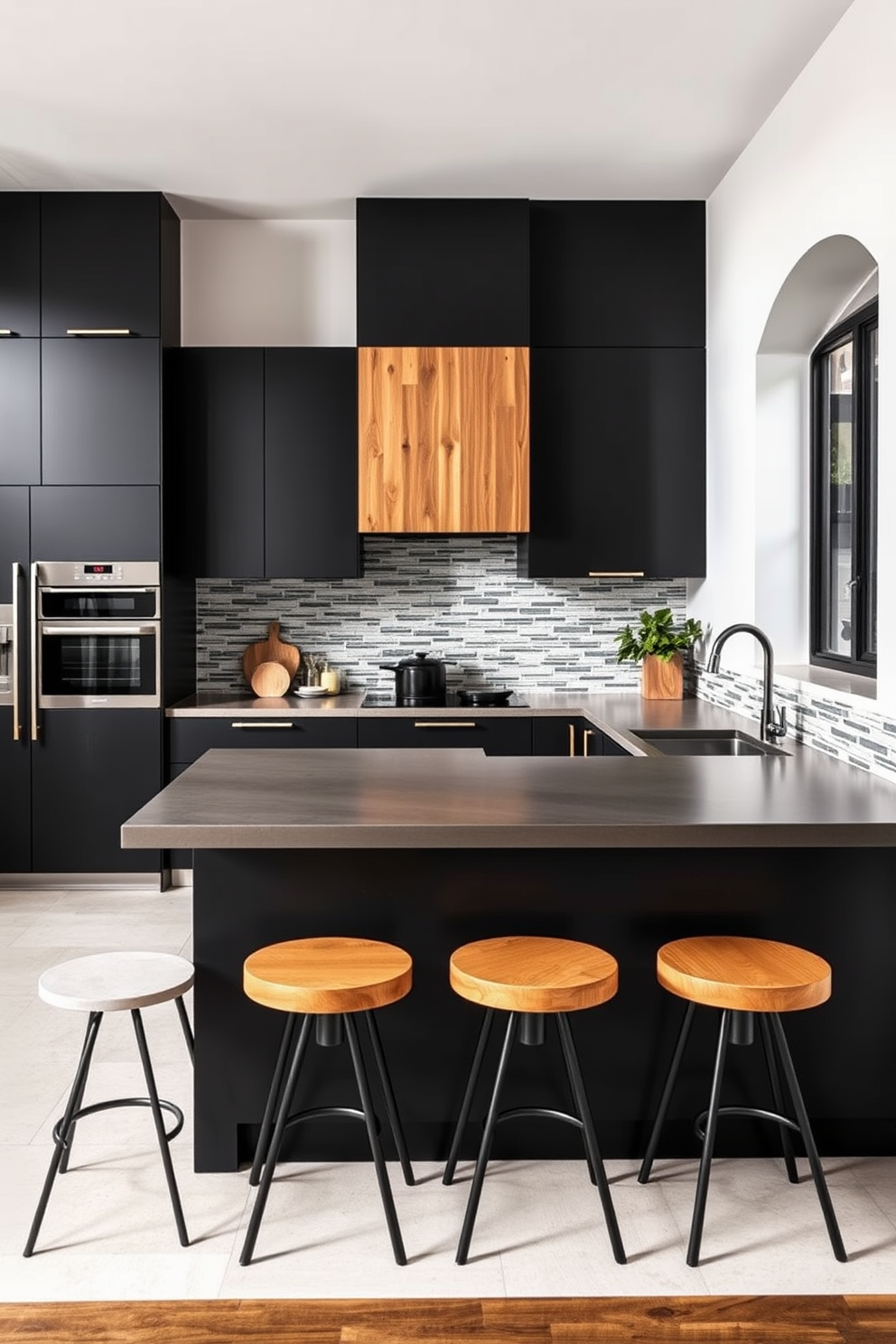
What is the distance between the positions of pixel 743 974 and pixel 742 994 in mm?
78

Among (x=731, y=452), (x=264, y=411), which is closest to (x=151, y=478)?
(x=264, y=411)

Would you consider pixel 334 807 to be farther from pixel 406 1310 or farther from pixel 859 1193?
pixel 859 1193

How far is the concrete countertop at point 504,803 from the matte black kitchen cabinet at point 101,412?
2.21 metres

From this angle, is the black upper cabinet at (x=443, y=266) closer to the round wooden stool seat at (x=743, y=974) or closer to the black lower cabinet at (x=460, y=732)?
the black lower cabinet at (x=460, y=732)

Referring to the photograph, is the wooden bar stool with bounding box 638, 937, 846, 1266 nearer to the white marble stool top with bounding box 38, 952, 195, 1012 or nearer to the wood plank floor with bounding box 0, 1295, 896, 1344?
the wood plank floor with bounding box 0, 1295, 896, 1344

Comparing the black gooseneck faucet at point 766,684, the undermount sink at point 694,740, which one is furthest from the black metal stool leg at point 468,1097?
the undermount sink at point 694,740

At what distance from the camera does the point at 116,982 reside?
8.14 ft

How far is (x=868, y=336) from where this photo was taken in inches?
153

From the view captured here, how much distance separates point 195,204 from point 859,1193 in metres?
4.67

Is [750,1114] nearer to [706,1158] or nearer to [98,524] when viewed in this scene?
[706,1158]

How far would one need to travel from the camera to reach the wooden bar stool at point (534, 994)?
2252mm

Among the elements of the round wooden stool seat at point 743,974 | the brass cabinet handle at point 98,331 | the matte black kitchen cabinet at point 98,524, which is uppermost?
the brass cabinet handle at point 98,331

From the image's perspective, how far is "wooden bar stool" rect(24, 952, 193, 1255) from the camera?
2.38m

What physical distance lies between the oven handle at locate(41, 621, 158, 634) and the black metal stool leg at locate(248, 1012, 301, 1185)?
9.08 feet
